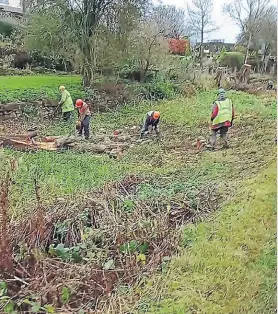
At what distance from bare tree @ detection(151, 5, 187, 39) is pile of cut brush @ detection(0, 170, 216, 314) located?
17.3m

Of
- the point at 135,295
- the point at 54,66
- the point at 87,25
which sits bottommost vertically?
the point at 135,295

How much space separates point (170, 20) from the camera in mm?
24172

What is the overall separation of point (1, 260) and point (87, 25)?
54.9 feet

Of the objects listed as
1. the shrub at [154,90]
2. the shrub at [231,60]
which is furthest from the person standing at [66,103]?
the shrub at [231,60]

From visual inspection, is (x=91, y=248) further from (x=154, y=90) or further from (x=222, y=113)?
(x=154, y=90)

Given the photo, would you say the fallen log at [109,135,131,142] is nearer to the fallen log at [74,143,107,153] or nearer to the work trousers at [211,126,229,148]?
the fallen log at [74,143,107,153]

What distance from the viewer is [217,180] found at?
25.1ft

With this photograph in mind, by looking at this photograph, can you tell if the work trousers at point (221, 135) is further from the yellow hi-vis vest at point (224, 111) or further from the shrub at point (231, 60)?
the shrub at point (231, 60)

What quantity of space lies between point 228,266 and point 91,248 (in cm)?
151

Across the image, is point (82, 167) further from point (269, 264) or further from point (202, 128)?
point (202, 128)

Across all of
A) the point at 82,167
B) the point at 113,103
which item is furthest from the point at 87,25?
the point at 82,167

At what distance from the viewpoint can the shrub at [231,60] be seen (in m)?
22.1

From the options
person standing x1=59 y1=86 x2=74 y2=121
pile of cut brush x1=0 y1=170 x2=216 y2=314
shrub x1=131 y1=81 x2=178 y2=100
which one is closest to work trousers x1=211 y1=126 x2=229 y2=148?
pile of cut brush x1=0 y1=170 x2=216 y2=314

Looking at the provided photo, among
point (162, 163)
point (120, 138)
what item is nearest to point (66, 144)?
point (120, 138)
